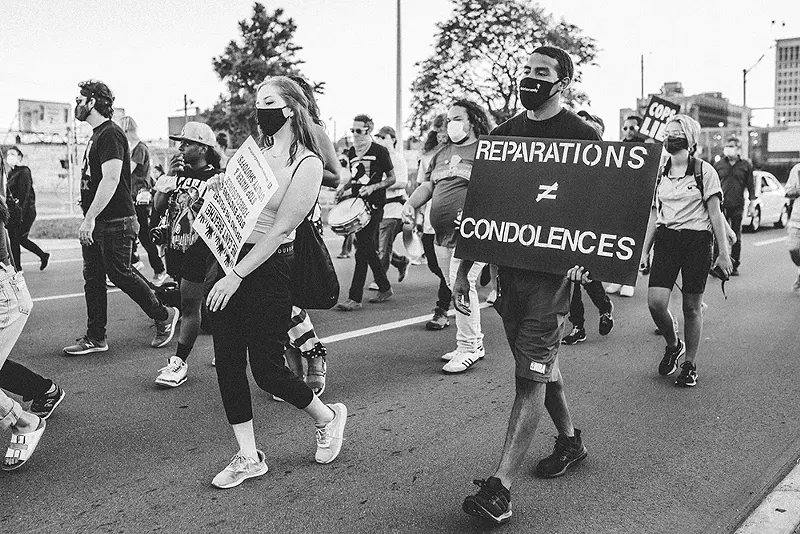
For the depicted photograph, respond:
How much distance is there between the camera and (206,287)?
3996 millimetres

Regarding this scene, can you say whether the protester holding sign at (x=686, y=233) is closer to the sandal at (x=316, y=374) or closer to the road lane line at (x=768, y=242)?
the sandal at (x=316, y=374)

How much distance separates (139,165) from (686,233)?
240 inches

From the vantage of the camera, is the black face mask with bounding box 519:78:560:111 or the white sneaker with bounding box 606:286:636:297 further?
the white sneaker with bounding box 606:286:636:297

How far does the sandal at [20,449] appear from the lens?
4.07m

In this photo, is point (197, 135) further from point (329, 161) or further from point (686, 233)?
point (686, 233)

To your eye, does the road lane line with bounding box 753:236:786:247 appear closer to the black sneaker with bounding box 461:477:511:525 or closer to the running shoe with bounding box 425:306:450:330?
the running shoe with bounding box 425:306:450:330

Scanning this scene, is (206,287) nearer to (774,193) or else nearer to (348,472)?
(348,472)

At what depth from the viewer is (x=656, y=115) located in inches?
407

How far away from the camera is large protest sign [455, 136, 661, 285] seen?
347 cm

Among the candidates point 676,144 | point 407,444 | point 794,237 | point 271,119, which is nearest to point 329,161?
point 271,119

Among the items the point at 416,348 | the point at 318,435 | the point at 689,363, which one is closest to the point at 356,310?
the point at 416,348

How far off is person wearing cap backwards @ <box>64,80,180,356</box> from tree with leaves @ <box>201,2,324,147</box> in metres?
50.0

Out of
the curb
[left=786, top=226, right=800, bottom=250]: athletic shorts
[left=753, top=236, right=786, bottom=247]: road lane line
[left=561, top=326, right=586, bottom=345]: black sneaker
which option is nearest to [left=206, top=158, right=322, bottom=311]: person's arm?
the curb

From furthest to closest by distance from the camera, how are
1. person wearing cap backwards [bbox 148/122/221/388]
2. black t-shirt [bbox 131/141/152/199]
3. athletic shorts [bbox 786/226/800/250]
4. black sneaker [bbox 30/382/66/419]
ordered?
athletic shorts [bbox 786/226/800/250], black t-shirt [bbox 131/141/152/199], person wearing cap backwards [bbox 148/122/221/388], black sneaker [bbox 30/382/66/419]
